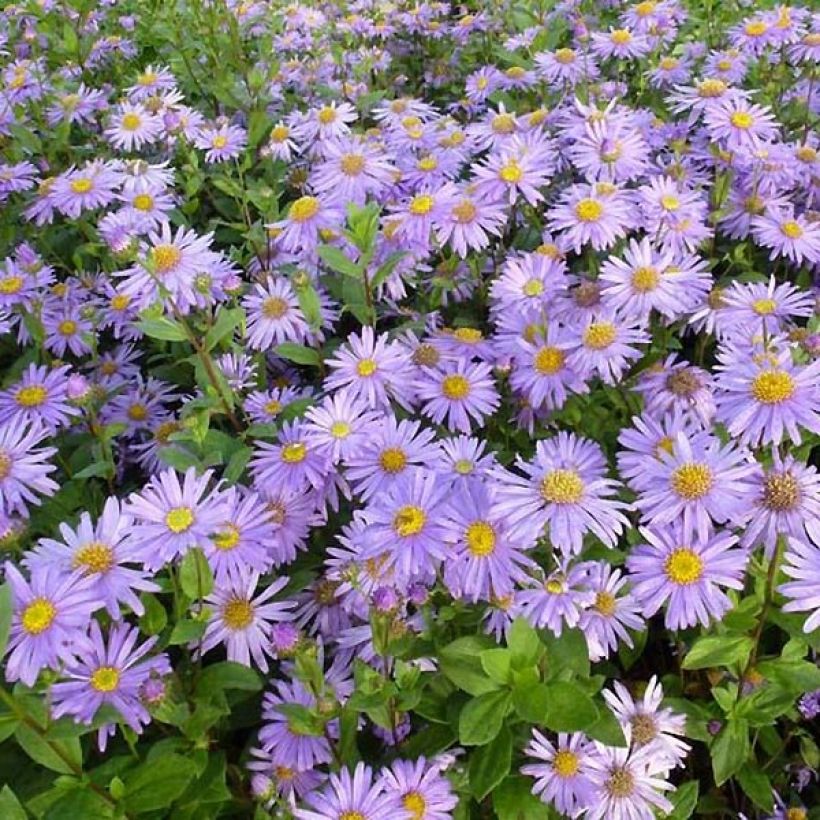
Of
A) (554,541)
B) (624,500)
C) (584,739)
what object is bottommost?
(584,739)

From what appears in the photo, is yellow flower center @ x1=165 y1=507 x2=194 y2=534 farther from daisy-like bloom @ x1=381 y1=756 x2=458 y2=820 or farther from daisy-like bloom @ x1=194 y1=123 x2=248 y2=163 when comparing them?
daisy-like bloom @ x1=194 y1=123 x2=248 y2=163

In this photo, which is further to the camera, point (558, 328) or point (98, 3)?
point (98, 3)

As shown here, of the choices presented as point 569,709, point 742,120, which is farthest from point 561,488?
point 742,120

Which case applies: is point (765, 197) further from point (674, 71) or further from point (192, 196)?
point (192, 196)

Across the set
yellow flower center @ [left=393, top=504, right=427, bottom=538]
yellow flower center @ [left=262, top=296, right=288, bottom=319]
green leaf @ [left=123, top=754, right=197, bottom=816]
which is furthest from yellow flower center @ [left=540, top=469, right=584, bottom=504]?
yellow flower center @ [left=262, top=296, right=288, bottom=319]

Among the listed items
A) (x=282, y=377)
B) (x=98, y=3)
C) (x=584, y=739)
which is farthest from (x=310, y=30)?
(x=584, y=739)

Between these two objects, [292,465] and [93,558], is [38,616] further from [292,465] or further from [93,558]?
[292,465]

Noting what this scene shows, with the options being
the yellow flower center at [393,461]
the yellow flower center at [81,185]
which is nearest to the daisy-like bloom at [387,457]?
the yellow flower center at [393,461]
